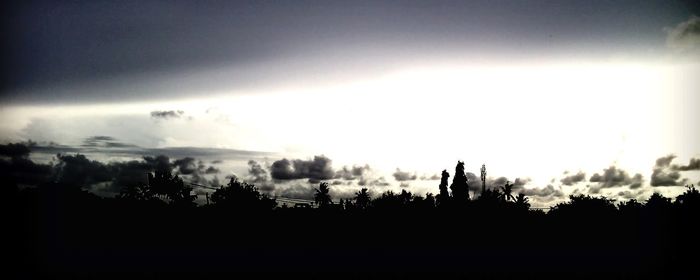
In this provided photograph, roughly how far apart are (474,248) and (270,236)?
24.1 m

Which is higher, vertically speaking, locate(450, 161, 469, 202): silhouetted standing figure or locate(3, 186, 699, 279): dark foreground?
locate(450, 161, 469, 202): silhouetted standing figure

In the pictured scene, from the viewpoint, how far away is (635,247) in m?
51.1

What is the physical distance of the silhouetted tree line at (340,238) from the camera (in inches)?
1649

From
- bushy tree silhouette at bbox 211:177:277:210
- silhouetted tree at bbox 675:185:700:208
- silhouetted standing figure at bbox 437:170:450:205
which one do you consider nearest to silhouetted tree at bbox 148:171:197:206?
bushy tree silhouette at bbox 211:177:277:210

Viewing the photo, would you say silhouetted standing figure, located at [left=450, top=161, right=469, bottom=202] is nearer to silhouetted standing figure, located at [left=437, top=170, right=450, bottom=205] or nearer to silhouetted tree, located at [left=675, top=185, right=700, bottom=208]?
silhouetted standing figure, located at [left=437, top=170, right=450, bottom=205]

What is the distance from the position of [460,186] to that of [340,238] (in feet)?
86.5

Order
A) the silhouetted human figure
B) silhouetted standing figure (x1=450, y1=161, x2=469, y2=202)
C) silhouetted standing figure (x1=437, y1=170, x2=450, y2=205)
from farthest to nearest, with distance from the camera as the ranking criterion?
the silhouetted human figure
silhouetted standing figure (x1=437, y1=170, x2=450, y2=205)
silhouetted standing figure (x1=450, y1=161, x2=469, y2=202)

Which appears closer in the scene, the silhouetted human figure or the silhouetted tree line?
the silhouetted tree line

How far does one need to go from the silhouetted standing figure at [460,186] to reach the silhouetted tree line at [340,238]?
289 cm

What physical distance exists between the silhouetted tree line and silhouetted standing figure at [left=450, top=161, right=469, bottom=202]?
2.89 meters

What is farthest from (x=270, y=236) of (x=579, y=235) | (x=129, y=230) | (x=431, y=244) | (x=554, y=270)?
(x=579, y=235)

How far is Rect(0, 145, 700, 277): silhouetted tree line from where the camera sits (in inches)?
1649

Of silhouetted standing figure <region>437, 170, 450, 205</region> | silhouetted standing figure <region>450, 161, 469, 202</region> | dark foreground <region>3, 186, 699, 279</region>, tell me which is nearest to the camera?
dark foreground <region>3, 186, 699, 279</region>

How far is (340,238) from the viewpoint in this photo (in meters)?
55.9
